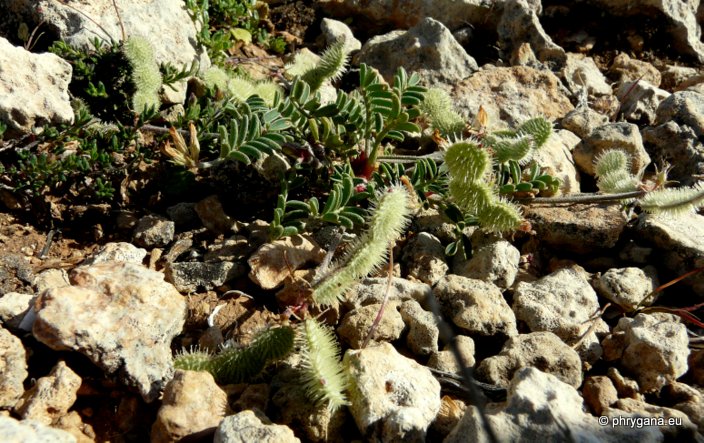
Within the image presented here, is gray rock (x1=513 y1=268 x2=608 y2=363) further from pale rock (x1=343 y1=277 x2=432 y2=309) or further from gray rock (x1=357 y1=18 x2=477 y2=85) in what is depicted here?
gray rock (x1=357 y1=18 x2=477 y2=85)

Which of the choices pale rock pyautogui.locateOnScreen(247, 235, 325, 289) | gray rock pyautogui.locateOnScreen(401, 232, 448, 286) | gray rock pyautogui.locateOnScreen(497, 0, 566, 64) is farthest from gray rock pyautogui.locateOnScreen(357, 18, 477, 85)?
pale rock pyautogui.locateOnScreen(247, 235, 325, 289)

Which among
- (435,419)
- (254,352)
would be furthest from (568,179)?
(254,352)

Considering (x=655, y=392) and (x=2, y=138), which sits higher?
(x=655, y=392)

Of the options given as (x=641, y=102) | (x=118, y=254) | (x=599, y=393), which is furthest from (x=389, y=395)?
(x=641, y=102)

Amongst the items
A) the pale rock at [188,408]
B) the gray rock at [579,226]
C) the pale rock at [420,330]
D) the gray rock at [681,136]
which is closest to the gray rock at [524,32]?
the gray rock at [681,136]

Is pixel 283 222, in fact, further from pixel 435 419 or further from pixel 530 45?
pixel 530 45

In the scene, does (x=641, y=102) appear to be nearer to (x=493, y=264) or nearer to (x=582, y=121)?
(x=582, y=121)
